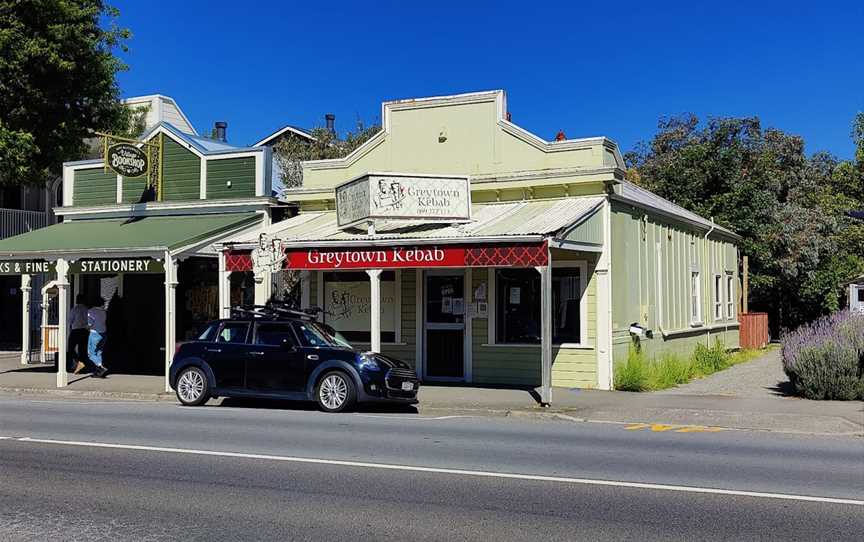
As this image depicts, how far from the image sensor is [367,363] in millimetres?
13602

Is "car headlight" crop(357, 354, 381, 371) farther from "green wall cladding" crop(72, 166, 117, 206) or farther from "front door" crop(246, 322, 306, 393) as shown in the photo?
"green wall cladding" crop(72, 166, 117, 206)

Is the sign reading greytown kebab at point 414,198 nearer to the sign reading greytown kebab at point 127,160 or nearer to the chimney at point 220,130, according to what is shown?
the sign reading greytown kebab at point 127,160

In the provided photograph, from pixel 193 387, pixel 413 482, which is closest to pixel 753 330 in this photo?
pixel 193 387

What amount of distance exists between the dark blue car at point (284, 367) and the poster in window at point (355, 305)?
396 centimetres

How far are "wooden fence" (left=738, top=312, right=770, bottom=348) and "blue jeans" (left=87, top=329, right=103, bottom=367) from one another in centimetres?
1961

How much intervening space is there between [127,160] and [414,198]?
7688mm

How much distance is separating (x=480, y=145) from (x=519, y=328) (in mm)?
3773

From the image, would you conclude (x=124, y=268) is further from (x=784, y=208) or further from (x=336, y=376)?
(x=784, y=208)

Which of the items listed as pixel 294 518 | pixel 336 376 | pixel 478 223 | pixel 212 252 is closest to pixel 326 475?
pixel 294 518

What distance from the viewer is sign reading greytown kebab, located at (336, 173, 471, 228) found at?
16.3 meters

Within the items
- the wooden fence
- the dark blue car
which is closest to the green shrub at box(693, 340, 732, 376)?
the wooden fence

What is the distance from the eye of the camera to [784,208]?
113 ft

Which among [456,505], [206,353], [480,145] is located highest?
[480,145]

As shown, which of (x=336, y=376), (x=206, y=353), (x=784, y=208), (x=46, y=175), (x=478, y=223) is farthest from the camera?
(x=784, y=208)
